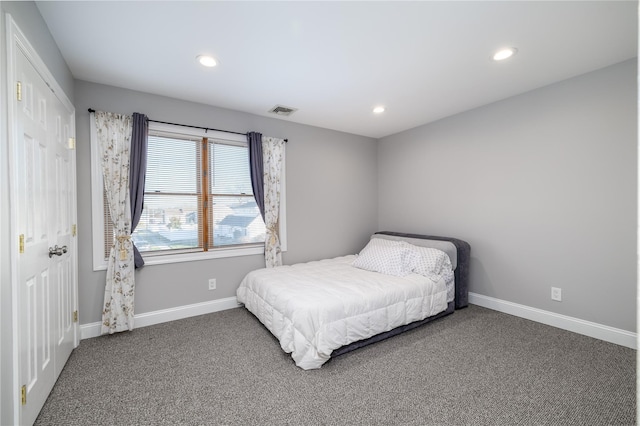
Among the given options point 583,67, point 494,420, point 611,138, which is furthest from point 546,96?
point 494,420

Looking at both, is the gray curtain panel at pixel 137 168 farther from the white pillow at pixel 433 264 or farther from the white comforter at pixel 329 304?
the white pillow at pixel 433 264

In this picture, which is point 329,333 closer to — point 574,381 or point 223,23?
point 574,381

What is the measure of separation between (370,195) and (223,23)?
348cm

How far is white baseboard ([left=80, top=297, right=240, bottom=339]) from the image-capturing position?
8.75 feet

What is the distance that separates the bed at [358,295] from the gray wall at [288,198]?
47 cm

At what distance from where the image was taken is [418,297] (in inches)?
110

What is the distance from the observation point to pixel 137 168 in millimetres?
2863

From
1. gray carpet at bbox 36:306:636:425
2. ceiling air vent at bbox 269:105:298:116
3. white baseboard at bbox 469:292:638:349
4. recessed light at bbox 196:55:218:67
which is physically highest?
recessed light at bbox 196:55:218:67

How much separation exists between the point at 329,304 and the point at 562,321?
98.6 inches

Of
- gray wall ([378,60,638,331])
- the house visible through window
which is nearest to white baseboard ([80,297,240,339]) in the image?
the house visible through window

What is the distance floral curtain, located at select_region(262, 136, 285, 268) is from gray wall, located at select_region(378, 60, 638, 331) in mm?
2234

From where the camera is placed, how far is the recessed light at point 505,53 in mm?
2203

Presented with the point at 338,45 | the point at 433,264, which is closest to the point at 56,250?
the point at 338,45

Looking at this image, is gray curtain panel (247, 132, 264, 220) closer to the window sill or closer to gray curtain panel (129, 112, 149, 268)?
the window sill
